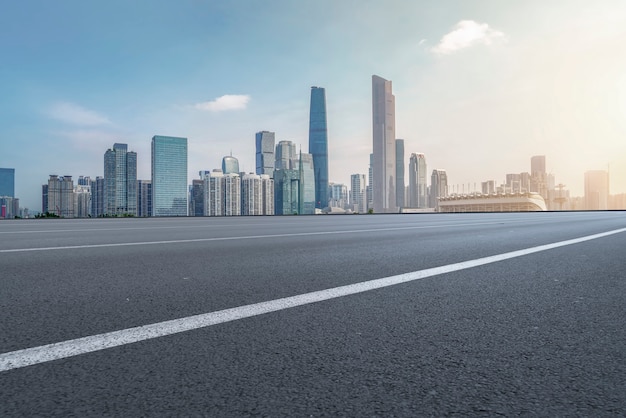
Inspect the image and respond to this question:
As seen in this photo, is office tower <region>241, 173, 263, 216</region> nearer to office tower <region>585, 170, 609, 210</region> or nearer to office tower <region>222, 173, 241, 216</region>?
office tower <region>222, 173, 241, 216</region>

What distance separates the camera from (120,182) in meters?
160

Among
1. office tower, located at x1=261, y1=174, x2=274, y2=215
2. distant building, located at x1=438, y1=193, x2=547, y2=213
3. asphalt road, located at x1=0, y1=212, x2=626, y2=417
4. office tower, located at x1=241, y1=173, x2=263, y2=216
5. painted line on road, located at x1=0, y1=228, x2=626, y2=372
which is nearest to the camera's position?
asphalt road, located at x1=0, y1=212, x2=626, y2=417

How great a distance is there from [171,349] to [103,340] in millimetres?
374

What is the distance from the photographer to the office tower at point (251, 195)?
123750 mm

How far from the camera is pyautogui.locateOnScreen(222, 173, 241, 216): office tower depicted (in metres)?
121

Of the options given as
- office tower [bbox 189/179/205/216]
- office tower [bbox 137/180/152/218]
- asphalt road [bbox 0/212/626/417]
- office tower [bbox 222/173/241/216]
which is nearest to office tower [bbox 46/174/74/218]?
office tower [bbox 222/173/241/216]

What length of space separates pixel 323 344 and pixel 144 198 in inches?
6801

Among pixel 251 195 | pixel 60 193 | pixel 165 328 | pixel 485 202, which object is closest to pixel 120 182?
pixel 251 195

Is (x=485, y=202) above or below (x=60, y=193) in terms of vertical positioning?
below

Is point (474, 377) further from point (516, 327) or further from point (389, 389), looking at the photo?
point (516, 327)

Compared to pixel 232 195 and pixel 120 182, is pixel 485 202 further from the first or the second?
pixel 120 182

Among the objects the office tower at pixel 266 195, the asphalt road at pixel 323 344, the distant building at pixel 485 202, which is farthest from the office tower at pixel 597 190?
the asphalt road at pixel 323 344

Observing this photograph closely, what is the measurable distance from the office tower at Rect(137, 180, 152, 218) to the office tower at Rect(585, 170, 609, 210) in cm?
17207

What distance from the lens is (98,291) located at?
126 inches
